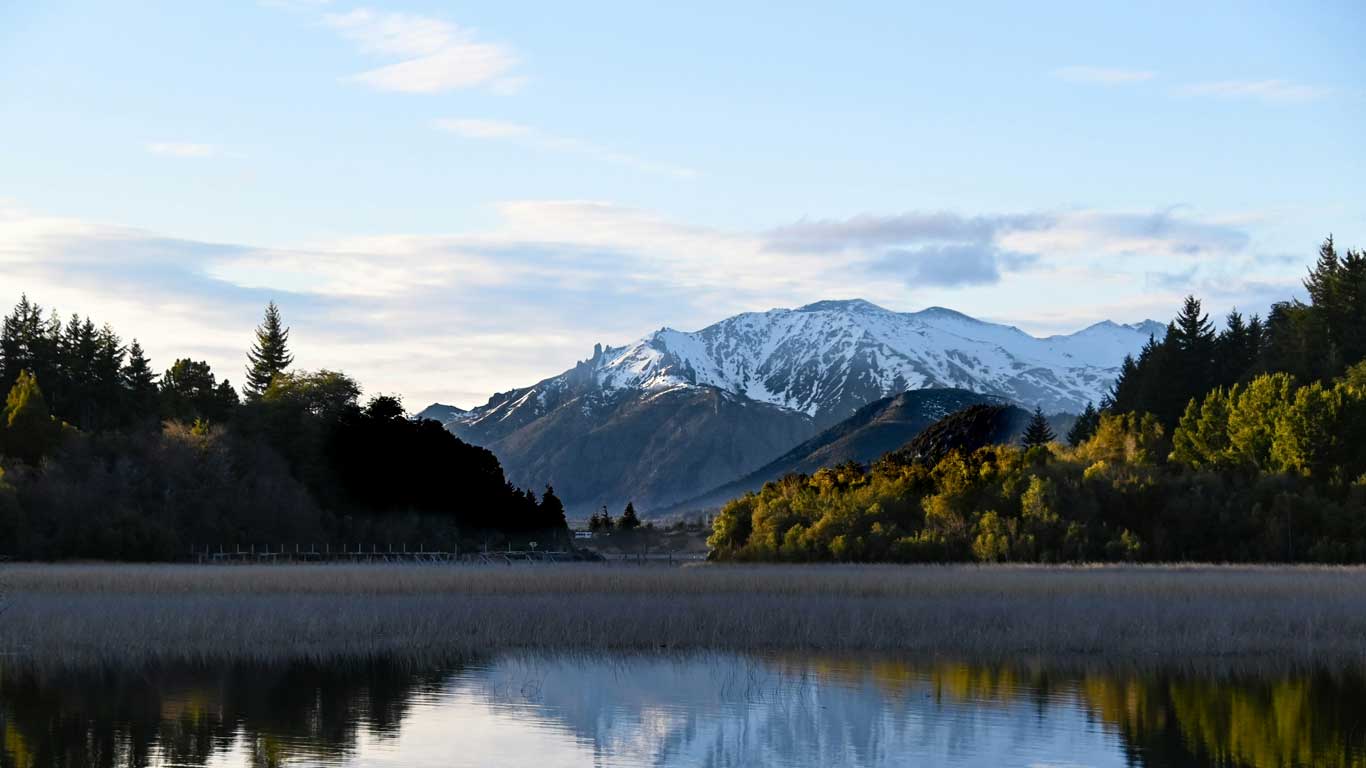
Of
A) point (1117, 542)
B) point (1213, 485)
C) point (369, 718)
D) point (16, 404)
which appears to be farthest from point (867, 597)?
point (16, 404)

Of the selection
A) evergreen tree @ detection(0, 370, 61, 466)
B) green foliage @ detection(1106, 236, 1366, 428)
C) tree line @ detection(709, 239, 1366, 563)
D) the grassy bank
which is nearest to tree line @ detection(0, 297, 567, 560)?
evergreen tree @ detection(0, 370, 61, 466)

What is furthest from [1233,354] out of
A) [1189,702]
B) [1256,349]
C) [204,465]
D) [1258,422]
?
[1189,702]

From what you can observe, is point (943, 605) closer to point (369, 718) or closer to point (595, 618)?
point (595, 618)

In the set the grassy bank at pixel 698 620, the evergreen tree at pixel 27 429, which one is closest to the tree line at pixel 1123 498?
the grassy bank at pixel 698 620

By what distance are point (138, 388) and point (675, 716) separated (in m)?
102

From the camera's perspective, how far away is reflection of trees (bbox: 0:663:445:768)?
71.0 ft

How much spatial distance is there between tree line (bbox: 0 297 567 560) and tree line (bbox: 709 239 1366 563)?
23836 mm

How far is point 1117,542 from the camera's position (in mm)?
79375

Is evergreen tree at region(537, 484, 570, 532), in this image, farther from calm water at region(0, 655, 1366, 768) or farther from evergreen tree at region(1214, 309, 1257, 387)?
calm water at region(0, 655, 1366, 768)

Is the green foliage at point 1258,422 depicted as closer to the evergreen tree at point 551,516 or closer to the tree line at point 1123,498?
the tree line at point 1123,498

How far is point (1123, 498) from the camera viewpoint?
82500 millimetres

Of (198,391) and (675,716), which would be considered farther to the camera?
(198,391)

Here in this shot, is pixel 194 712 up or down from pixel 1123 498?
down

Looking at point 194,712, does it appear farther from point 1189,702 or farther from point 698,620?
point 1189,702
